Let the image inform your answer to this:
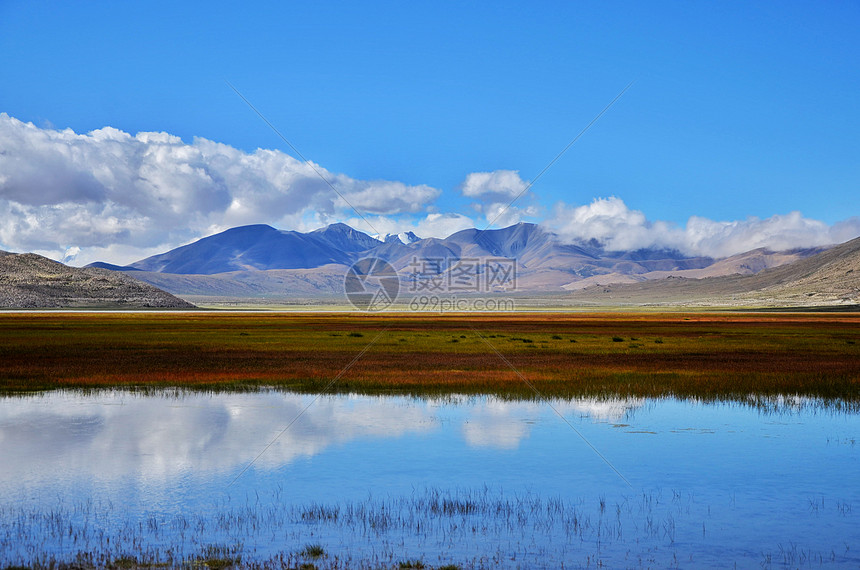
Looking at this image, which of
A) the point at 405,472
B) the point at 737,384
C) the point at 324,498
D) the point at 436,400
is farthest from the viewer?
the point at 737,384

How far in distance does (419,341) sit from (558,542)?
47608 millimetres

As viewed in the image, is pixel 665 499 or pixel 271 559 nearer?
pixel 271 559

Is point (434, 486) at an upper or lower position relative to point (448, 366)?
lower

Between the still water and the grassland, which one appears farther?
the grassland

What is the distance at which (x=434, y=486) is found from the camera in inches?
640

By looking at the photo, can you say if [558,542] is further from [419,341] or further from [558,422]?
[419,341]

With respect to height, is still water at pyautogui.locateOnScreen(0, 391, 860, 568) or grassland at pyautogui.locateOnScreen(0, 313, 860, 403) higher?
grassland at pyautogui.locateOnScreen(0, 313, 860, 403)

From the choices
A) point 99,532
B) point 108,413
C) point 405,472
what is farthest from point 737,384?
point 99,532

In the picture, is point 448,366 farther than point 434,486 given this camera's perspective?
Yes

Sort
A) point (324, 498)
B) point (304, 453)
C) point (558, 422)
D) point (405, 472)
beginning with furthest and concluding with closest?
point (558, 422) < point (304, 453) < point (405, 472) < point (324, 498)

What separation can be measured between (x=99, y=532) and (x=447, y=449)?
31.5 feet

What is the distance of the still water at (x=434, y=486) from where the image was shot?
1225cm

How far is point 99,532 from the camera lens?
42.0ft

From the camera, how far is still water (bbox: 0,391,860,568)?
12.2 metres
